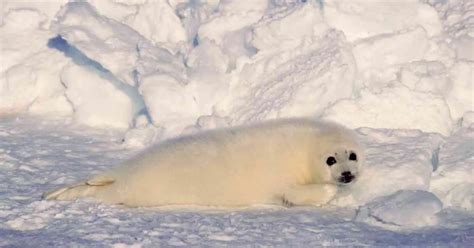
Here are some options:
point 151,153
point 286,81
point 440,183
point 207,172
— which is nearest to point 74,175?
point 151,153

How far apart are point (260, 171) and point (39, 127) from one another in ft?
7.79

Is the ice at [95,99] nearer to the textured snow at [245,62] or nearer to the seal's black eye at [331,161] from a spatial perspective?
the textured snow at [245,62]

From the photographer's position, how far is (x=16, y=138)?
18.0 ft

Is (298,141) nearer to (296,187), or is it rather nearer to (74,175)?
(296,187)

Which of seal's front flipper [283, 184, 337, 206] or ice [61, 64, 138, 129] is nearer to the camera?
seal's front flipper [283, 184, 337, 206]

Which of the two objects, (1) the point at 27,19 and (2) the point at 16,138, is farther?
(1) the point at 27,19

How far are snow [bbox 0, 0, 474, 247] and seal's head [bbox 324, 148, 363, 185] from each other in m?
0.10

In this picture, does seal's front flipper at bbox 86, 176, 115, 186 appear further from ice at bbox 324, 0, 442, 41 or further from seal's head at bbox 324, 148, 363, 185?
ice at bbox 324, 0, 442, 41

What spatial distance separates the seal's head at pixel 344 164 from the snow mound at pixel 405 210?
251 mm

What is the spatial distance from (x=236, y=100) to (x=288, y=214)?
1.91 meters

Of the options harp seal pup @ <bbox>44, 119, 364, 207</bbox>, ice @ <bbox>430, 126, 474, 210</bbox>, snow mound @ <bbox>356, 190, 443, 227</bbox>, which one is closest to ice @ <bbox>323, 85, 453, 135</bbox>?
ice @ <bbox>430, 126, 474, 210</bbox>

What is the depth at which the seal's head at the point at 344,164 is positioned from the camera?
13.4 feet

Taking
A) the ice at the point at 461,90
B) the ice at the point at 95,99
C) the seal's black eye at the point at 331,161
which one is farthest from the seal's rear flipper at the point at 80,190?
the ice at the point at 461,90

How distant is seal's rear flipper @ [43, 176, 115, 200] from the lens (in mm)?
3934
